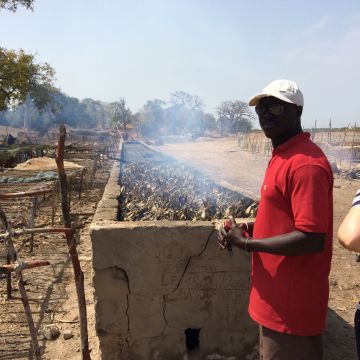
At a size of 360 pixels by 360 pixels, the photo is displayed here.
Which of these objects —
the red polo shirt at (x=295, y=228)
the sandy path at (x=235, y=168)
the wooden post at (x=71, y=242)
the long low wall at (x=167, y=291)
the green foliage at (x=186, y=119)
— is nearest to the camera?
the red polo shirt at (x=295, y=228)

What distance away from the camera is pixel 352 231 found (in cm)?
160

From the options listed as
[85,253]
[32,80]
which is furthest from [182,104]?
[85,253]

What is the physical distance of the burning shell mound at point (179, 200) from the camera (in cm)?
389

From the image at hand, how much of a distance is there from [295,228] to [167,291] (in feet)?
5.46

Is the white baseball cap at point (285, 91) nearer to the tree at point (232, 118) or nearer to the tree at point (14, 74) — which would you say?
the tree at point (14, 74)

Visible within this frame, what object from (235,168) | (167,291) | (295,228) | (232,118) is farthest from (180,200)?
(232,118)

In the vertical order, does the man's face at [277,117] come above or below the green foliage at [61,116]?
below

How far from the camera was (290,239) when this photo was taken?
5.75 ft

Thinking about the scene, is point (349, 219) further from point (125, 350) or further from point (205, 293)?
point (125, 350)

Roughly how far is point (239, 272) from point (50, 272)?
3522 millimetres

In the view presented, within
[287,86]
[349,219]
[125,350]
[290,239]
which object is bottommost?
[125,350]

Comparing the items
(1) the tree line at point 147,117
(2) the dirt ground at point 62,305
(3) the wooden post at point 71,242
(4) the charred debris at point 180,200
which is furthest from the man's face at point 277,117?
(1) the tree line at point 147,117

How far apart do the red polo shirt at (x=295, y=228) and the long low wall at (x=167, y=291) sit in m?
1.16

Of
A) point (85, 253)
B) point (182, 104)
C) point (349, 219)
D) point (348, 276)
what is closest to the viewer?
point (349, 219)
